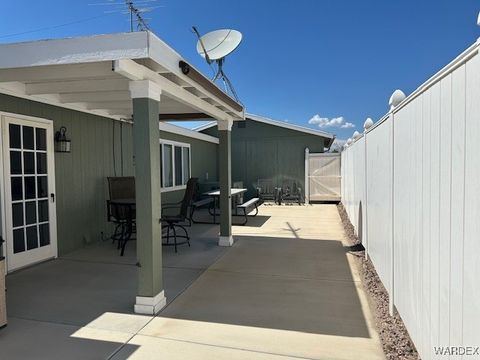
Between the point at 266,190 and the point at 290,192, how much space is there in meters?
0.92

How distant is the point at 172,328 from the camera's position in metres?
3.01

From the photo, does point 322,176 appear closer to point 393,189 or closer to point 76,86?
point 393,189

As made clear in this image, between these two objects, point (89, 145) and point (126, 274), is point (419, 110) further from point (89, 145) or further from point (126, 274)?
point (89, 145)

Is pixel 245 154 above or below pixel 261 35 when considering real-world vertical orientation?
below

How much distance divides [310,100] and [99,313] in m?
22.9

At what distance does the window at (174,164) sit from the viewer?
8992 millimetres

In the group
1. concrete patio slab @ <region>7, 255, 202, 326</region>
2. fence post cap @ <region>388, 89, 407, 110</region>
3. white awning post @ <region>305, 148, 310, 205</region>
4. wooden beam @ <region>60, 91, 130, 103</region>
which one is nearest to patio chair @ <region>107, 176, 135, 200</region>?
concrete patio slab @ <region>7, 255, 202, 326</region>

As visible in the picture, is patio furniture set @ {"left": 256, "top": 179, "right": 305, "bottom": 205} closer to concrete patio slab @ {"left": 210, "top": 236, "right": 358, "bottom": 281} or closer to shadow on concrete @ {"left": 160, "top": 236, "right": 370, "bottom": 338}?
concrete patio slab @ {"left": 210, "top": 236, "right": 358, "bottom": 281}

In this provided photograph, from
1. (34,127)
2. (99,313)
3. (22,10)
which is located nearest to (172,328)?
(99,313)

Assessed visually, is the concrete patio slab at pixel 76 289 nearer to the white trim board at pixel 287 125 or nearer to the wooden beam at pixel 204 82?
the wooden beam at pixel 204 82

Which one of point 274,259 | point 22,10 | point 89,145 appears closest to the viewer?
point 274,259

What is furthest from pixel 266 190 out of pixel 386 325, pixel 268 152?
pixel 386 325

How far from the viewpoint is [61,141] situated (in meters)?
5.26

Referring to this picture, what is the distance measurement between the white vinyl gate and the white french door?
9355mm
